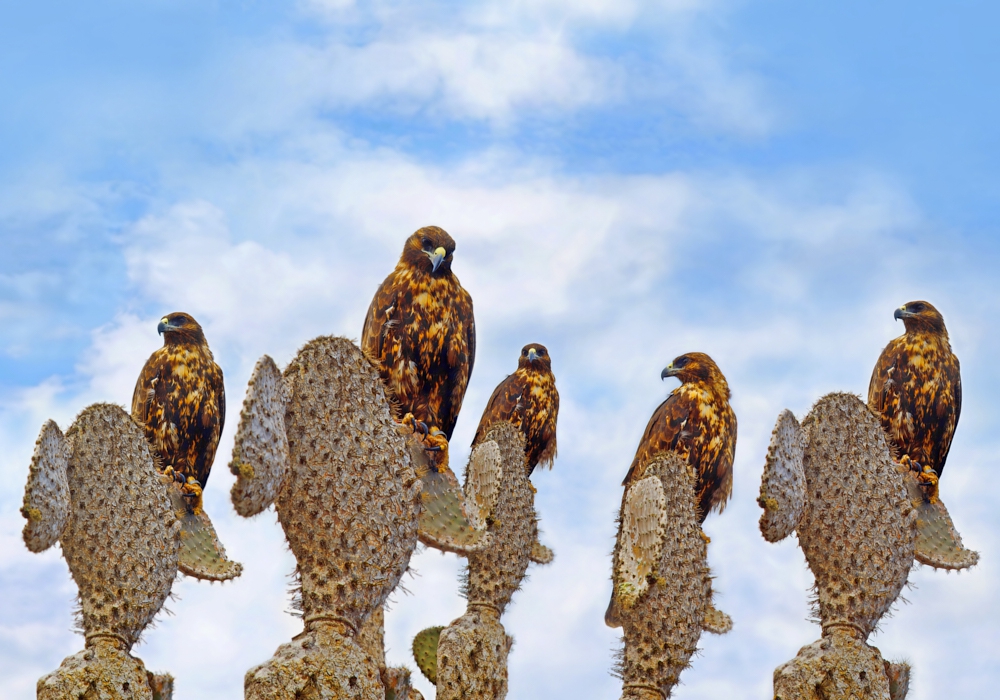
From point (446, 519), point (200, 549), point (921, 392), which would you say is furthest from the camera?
point (921, 392)

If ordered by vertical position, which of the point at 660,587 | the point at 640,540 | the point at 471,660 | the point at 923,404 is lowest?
the point at 471,660

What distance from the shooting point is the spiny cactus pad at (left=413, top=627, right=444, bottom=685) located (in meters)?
11.0

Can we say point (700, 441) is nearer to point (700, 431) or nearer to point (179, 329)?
point (700, 431)

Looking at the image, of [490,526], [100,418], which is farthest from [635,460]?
[100,418]

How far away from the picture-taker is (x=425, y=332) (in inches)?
372

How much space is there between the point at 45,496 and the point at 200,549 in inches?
63.1

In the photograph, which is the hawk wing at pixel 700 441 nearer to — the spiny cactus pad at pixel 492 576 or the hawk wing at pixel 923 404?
the spiny cactus pad at pixel 492 576

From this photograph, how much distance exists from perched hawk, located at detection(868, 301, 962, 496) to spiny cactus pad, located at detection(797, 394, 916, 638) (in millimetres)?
921

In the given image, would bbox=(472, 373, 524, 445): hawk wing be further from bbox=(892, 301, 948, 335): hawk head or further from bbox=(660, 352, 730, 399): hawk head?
bbox=(892, 301, 948, 335): hawk head

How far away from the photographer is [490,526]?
10672 mm

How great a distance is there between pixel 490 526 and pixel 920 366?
4.33 meters

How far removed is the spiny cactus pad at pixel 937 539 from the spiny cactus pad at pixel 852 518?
0.49 metres

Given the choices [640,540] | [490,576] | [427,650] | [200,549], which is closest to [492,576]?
[490,576]

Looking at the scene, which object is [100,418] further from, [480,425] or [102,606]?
[480,425]
